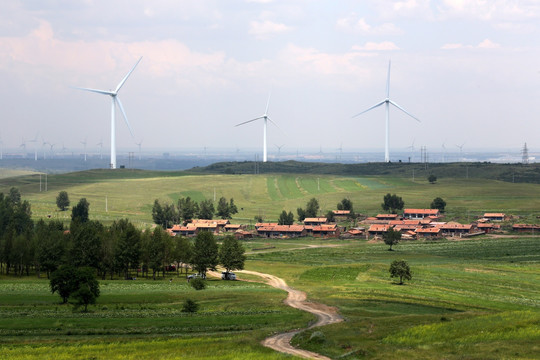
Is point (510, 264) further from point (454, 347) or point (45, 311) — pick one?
point (45, 311)

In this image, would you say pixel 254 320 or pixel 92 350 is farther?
pixel 254 320

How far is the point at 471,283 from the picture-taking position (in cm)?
9738

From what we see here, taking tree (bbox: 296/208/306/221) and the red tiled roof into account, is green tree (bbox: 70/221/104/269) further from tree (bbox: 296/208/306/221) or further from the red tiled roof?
the red tiled roof

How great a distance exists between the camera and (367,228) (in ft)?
587

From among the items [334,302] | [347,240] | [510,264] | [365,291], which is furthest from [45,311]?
[347,240]

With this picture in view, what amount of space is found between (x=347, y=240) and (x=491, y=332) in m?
107

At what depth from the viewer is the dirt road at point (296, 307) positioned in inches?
2147

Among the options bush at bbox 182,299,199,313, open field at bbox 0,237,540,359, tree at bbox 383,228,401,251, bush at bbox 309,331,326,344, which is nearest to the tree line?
open field at bbox 0,237,540,359

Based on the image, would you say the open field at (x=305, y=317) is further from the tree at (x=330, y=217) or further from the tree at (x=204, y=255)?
the tree at (x=330, y=217)

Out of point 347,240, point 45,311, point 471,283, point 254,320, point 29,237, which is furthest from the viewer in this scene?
point 347,240

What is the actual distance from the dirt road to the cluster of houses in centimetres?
6827

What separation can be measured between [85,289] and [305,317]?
23.6m

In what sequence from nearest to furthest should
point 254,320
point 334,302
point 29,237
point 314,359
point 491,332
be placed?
point 314,359
point 491,332
point 254,320
point 334,302
point 29,237

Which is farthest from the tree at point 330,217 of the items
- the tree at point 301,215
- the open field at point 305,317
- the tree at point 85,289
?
the tree at point 85,289
